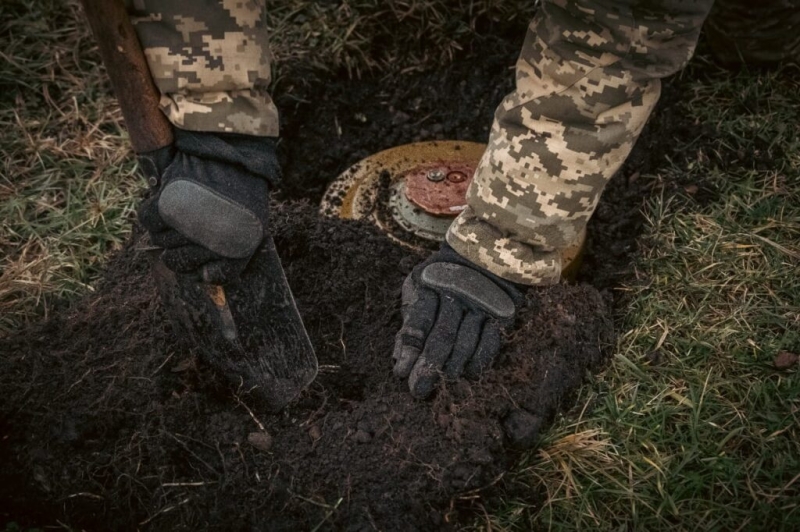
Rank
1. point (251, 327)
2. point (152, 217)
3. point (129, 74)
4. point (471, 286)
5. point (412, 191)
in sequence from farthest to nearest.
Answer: point (412, 191) → point (471, 286) → point (251, 327) → point (152, 217) → point (129, 74)

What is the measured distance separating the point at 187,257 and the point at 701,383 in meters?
1.28

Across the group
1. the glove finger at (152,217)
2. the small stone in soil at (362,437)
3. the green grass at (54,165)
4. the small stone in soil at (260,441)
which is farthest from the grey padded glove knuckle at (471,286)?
the green grass at (54,165)

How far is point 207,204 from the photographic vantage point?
1.60 metres

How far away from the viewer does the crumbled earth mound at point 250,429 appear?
160cm

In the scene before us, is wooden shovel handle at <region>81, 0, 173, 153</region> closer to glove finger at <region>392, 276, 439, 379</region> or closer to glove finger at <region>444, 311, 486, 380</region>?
glove finger at <region>392, 276, 439, 379</region>

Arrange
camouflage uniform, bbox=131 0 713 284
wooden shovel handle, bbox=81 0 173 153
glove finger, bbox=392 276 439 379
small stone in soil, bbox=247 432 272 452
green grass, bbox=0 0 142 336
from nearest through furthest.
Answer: wooden shovel handle, bbox=81 0 173 153 → camouflage uniform, bbox=131 0 713 284 → small stone in soil, bbox=247 432 272 452 → glove finger, bbox=392 276 439 379 → green grass, bbox=0 0 142 336

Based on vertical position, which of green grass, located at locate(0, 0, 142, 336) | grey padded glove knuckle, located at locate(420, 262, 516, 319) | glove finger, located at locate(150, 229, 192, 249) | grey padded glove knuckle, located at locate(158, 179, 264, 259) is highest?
grey padded glove knuckle, located at locate(158, 179, 264, 259)

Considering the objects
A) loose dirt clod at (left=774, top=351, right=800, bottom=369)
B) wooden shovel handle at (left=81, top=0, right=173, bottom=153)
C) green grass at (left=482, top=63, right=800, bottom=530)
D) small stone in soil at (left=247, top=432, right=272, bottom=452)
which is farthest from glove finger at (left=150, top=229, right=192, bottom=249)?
loose dirt clod at (left=774, top=351, right=800, bottom=369)

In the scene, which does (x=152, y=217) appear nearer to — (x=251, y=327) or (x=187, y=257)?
(x=187, y=257)

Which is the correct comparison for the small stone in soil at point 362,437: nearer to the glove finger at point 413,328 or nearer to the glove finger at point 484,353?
the glove finger at point 413,328

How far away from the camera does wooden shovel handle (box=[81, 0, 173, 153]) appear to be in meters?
1.48

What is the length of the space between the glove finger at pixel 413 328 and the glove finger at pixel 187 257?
51 cm

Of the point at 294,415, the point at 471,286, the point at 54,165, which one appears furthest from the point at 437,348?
the point at 54,165

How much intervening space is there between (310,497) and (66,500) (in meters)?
0.57
